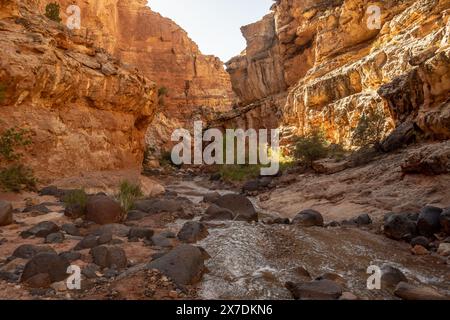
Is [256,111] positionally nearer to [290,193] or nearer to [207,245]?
[290,193]

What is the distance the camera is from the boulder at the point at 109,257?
471 cm

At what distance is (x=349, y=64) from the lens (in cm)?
2842

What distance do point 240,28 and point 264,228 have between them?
1812 inches

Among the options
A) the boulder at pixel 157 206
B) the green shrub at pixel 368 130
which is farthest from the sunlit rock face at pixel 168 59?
the boulder at pixel 157 206

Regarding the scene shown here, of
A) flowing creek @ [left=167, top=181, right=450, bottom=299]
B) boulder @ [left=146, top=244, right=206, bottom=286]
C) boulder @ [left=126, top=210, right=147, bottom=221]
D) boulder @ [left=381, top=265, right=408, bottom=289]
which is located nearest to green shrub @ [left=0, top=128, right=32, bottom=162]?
boulder @ [left=126, top=210, right=147, bottom=221]

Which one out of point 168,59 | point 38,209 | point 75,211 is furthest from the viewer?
point 168,59

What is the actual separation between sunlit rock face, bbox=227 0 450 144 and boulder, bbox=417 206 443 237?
544cm

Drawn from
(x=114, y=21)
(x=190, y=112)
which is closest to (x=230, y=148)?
(x=190, y=112)

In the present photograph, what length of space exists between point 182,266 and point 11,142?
829 centimetres

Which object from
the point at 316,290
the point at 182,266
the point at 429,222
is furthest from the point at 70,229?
the point at 429,222

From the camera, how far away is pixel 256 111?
39.5 metres

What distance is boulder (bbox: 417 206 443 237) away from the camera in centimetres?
654

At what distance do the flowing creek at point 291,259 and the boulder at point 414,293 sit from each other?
0.16m

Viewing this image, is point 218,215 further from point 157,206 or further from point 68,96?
point 68,96
